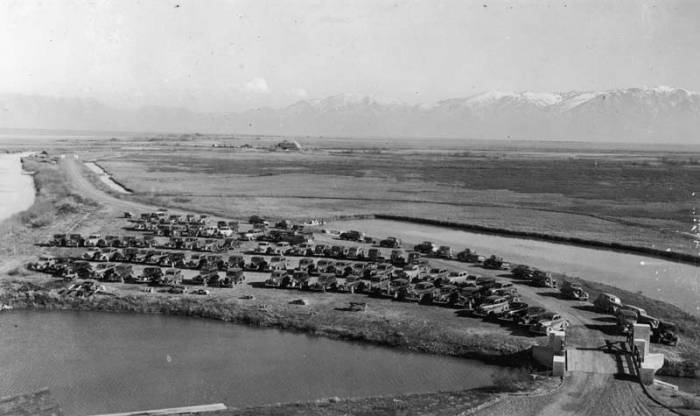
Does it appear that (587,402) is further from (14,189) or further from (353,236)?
(14,189)

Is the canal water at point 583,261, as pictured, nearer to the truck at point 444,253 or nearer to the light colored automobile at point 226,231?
the truck at point 444,253

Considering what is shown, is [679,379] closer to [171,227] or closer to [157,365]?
[157,365]

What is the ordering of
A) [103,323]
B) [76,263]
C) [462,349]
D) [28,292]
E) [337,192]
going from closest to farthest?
[462,349], [103,323], [28,292], [76,263], [337,192]

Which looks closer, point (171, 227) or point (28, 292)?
point (28, 292)

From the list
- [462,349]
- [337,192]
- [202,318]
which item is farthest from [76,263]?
[337,192]

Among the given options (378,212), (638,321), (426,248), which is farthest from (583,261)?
(378,212)

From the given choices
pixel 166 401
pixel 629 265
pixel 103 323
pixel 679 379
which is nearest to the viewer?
pixel 166 401
